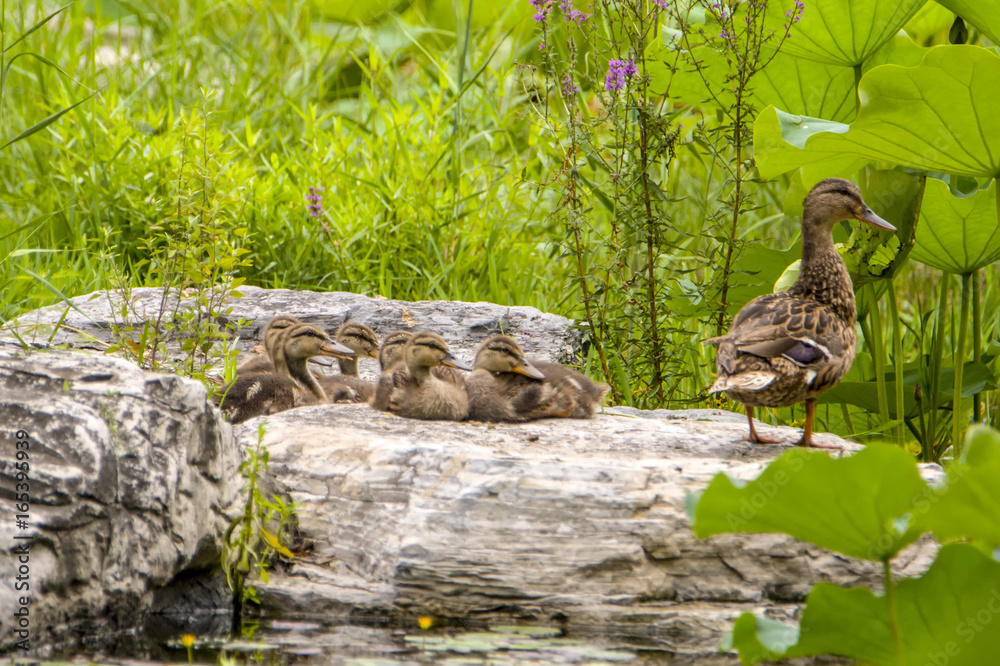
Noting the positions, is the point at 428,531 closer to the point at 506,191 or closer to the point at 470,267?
the point at 470,267

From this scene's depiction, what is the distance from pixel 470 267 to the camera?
717 cm

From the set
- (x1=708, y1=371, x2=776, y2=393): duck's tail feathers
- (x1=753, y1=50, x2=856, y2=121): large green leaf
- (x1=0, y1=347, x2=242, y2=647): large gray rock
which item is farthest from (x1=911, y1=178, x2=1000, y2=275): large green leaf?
(x1=0, y1=347, x2=242, y2=647): large gray rock

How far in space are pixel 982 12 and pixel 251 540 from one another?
360cm

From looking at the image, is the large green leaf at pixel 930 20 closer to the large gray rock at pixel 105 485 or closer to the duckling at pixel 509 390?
the duckling at pixel 509 390

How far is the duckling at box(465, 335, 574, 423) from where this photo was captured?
4.79 metres

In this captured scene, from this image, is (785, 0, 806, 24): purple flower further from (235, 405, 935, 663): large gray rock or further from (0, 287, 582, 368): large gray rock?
(235, 405, 935, 663): large gray rock

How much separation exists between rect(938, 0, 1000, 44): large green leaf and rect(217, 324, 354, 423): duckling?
10.7ft

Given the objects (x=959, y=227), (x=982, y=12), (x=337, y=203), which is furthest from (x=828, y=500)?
(x=337, y=203)

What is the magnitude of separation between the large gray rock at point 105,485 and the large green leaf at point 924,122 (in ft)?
8.70

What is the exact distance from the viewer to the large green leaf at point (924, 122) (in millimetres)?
3998

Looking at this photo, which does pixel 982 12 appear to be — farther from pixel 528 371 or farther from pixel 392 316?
pixel 392 316

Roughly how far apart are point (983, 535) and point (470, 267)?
5.22 m

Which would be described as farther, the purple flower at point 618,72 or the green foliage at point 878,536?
the purple flower at point 618,72

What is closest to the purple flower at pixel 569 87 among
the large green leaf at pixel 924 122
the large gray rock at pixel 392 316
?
the large green leaf at pixel 924 122
